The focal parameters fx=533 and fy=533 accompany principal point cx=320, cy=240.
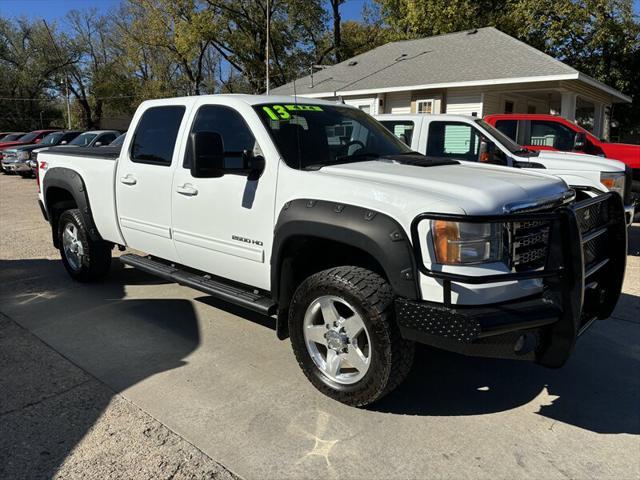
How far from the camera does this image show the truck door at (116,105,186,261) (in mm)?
4547

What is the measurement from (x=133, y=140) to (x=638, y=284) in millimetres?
5884

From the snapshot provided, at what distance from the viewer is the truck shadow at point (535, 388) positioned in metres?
3.38

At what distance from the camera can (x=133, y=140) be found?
16.5 feet

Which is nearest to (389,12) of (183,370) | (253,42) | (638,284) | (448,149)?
(253,42)

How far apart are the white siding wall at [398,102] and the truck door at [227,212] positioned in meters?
15.0

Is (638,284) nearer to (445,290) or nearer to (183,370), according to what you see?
(445,290)

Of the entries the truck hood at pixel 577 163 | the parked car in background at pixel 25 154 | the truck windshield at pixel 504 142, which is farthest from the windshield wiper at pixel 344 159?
the parked car in background at pixel 25 154

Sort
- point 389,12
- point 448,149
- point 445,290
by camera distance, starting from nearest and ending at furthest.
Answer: point 445,290, point 448,149, point 389,12

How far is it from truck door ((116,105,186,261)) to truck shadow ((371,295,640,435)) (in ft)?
7.62

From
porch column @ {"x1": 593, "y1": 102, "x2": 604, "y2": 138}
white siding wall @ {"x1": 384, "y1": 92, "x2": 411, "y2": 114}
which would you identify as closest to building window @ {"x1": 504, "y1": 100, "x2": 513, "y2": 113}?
white siding wall @ {"x1": 384, "y1": 92, "x2": 411, "y2": 114}

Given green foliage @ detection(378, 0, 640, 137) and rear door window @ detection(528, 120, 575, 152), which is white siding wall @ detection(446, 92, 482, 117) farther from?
green foliage @ detection(378, 0, 640, 137)

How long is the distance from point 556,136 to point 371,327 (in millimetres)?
7452

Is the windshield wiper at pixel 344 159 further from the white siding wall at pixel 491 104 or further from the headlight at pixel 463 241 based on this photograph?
the white siding wall at pixel 491 104

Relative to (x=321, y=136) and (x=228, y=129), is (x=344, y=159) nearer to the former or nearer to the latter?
(x=321, y=136)
